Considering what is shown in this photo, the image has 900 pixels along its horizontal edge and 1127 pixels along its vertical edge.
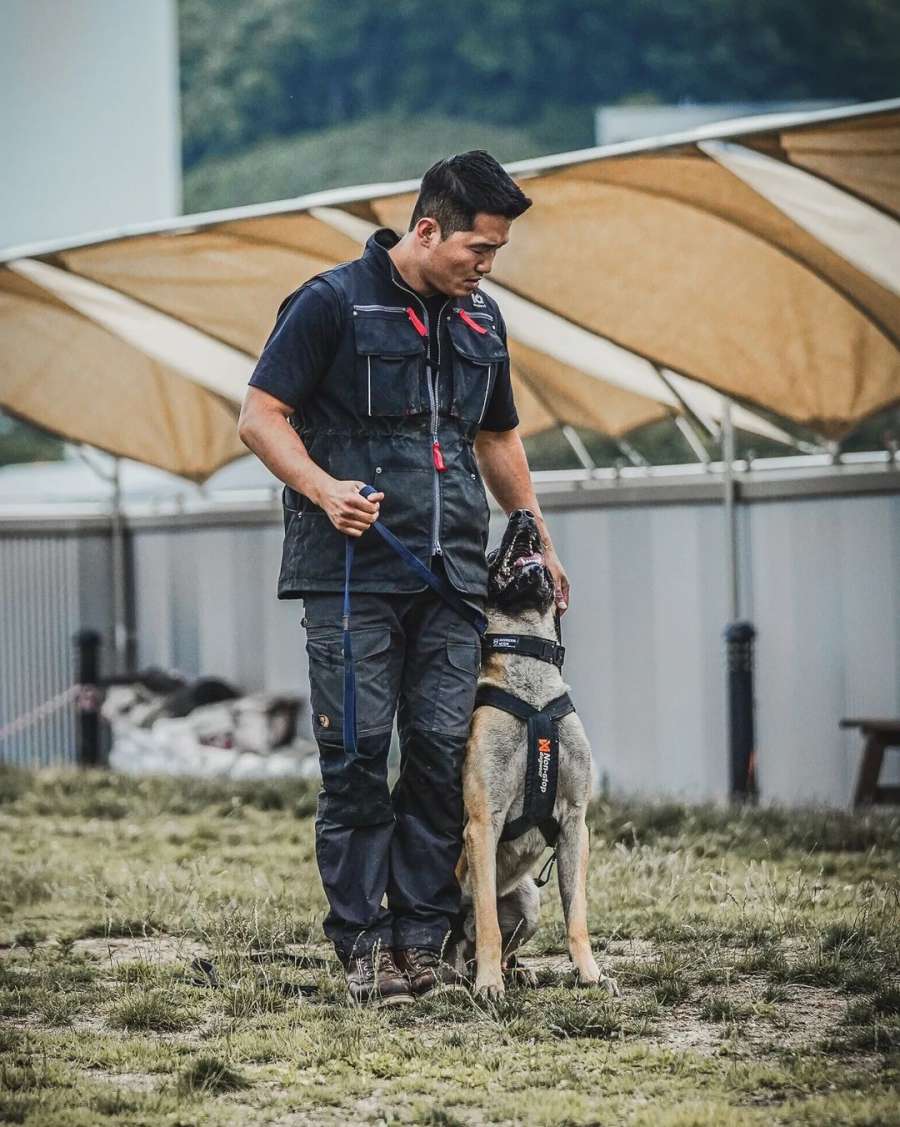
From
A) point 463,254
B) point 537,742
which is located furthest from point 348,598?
point 463,254

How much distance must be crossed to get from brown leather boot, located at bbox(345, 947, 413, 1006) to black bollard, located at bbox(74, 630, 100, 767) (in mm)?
8331

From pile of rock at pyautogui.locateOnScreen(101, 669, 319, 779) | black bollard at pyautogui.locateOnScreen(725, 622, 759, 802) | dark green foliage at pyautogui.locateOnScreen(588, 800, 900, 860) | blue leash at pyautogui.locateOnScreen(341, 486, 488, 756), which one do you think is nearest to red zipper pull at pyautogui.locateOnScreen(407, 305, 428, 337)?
blue leash at pyautogui.locateOnScreen(341, 486, 488, 756)

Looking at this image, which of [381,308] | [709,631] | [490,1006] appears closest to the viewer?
[490,1006]

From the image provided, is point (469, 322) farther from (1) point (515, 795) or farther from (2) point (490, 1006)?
(2) point (490, 1006)

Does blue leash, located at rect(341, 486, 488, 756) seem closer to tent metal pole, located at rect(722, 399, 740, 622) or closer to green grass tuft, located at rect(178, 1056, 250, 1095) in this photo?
green grass tuft, located at rect(178, 1056, 250, 1095)

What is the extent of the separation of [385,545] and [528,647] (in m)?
0.50

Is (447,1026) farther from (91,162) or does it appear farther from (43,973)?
(91,162)

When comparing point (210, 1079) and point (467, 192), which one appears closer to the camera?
point (210, 1079)

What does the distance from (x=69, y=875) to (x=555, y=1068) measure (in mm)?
3507

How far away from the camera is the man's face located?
4.21 meters

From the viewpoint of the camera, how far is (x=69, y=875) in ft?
21.3

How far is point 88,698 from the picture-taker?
1222cm

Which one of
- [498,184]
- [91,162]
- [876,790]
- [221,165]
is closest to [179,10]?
[221,165]

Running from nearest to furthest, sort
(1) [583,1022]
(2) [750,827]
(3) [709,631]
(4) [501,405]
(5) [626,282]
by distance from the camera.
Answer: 1. (1) [583,1022]
2. (4) [501,405]
3. (2) [750,827]
4. (5) [626,282]
5. (3) [709,631]
